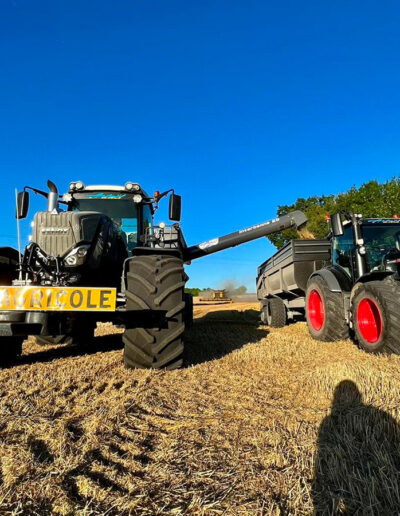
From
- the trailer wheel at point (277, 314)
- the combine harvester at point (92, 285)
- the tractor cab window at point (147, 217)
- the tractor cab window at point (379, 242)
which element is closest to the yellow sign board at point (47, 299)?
the combine harvester at point (92, 285)

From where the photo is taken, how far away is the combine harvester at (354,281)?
4.49 metres

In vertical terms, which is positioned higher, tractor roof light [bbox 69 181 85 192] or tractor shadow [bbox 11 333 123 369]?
tractor roof light [bbox 69 181 85 192]

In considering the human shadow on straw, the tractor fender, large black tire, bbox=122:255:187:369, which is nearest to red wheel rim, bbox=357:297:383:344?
the tractor fender

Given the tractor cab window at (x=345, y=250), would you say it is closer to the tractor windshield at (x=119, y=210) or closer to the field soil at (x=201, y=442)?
the field soil at (x=201, y=442)

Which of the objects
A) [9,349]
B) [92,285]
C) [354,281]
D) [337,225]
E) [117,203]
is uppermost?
[117,203]

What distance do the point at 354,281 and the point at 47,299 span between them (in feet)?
15.9

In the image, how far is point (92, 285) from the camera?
4.40 metres

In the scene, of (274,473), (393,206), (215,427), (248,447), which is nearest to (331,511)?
(274,473)

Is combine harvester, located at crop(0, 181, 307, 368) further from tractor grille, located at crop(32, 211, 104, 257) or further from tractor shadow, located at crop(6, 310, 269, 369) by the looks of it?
tractor shadow, located at crop(6, 310, 269, 369)

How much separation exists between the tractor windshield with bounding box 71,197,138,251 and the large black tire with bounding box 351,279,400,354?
3.58 meters

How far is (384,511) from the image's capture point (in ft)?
4.24

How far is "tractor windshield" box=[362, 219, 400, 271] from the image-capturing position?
5609 mm

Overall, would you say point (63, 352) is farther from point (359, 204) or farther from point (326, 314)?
point (359, 204)

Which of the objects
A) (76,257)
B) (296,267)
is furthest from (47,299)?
(296,267)
